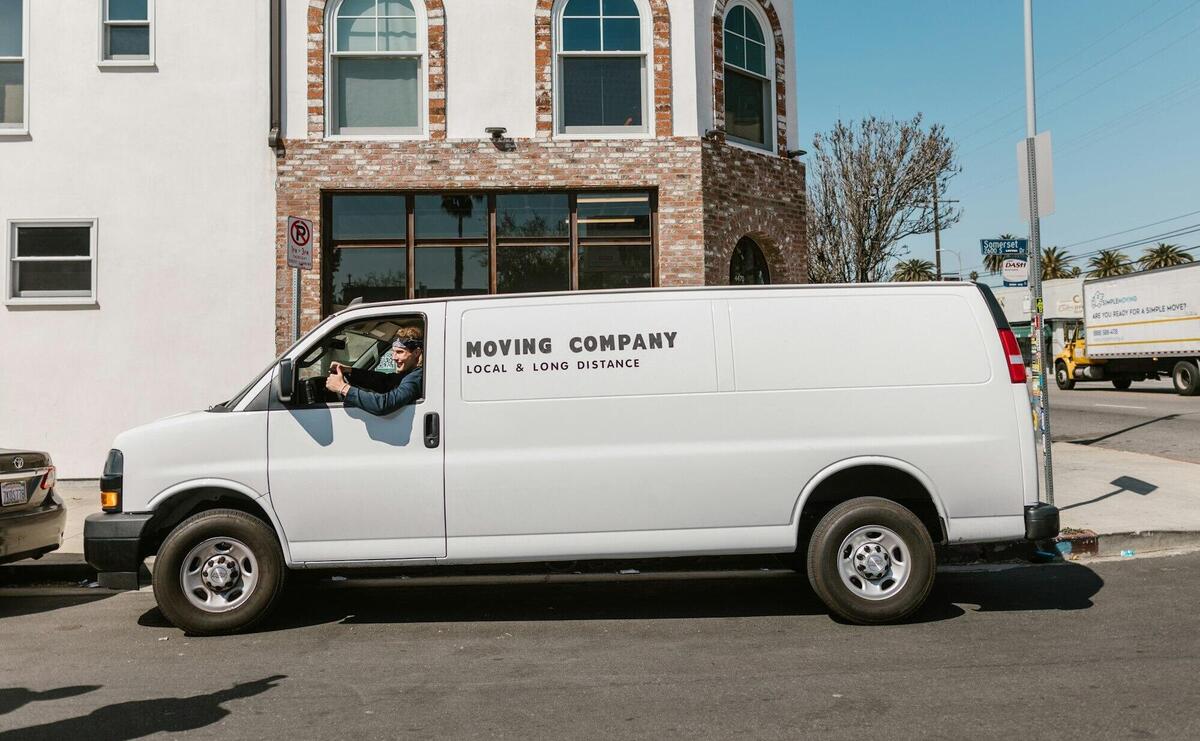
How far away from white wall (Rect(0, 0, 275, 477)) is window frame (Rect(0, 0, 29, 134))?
93mm

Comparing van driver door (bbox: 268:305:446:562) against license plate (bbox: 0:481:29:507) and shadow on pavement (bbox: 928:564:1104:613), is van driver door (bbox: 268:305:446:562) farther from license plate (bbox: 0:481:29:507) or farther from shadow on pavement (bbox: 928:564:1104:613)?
shadow on pavement (bbox: 928:564:1104:613)

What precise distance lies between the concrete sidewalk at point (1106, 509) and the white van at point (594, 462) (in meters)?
2.45

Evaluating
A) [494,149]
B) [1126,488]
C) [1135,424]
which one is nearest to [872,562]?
[1126,488]

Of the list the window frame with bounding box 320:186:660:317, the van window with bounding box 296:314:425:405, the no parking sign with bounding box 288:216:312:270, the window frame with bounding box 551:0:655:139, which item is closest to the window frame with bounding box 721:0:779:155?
the window frame with bounding box 551:0:655:139

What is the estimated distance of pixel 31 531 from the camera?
6816 mm

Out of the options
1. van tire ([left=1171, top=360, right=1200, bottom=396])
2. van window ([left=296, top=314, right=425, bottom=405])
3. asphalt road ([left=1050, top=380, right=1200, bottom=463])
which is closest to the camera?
van window ([left=296, top=314, right=425, bottom=405])

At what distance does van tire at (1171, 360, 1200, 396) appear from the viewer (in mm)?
26766

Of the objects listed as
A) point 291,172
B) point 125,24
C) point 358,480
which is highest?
point 125,24

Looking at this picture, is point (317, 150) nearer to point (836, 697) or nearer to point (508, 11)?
point (508, 11)

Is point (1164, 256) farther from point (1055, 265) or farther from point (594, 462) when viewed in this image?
point (594, 462)

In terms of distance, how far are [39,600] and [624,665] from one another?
16.0ft

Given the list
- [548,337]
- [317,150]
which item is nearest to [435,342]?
[548,337]

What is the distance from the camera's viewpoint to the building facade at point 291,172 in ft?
40.2

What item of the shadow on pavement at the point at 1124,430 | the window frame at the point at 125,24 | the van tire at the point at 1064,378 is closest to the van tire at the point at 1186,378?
the van tire at the point at 1064,378
